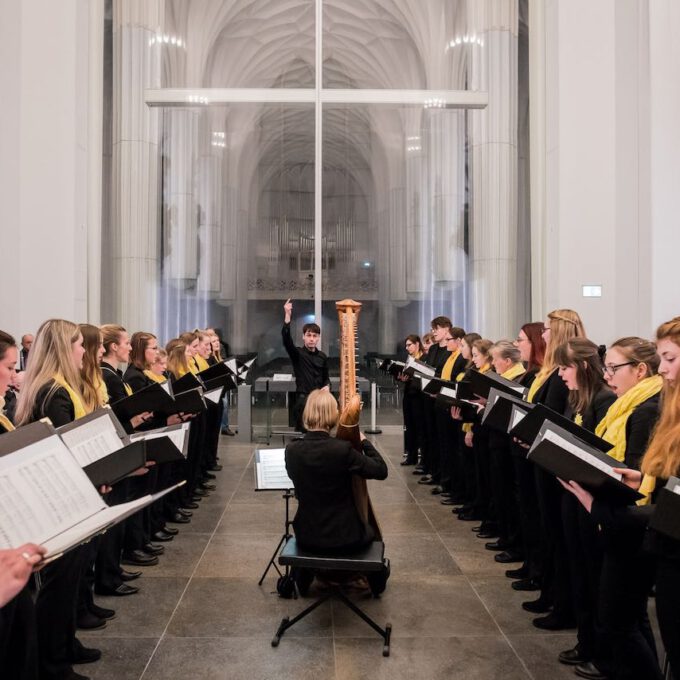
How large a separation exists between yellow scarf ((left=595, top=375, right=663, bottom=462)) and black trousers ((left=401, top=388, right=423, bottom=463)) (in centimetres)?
501

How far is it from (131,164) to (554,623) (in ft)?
32.2

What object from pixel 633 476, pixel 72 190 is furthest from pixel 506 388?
pixel 72 190

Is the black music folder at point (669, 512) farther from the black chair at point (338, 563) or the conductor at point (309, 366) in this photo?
the conductor at point (309, 366)

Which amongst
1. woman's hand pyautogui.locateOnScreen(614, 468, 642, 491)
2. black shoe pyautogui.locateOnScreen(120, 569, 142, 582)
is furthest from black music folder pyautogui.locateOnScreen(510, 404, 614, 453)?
black shoe pyautogui.locateOnScreen(120, 569, 142, 582)

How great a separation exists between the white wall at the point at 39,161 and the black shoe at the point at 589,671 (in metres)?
7.99

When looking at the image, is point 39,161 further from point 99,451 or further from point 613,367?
point 613,367

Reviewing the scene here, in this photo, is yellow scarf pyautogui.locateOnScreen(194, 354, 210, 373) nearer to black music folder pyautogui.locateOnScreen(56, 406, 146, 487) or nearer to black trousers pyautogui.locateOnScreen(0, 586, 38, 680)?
black music folder pyautogui.locateOnScreen(56, 406, 146, 487)

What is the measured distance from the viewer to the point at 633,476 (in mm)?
2607

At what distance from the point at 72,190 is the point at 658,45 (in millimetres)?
7717

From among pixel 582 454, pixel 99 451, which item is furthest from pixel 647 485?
pixel 99 451

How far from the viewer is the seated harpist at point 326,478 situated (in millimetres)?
3623

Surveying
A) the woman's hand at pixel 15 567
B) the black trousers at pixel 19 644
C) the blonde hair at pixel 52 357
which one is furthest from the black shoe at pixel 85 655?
the woman's hand at pixel 15 567

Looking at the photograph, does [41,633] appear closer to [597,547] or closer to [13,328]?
[597,547]

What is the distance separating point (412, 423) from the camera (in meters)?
8.59
